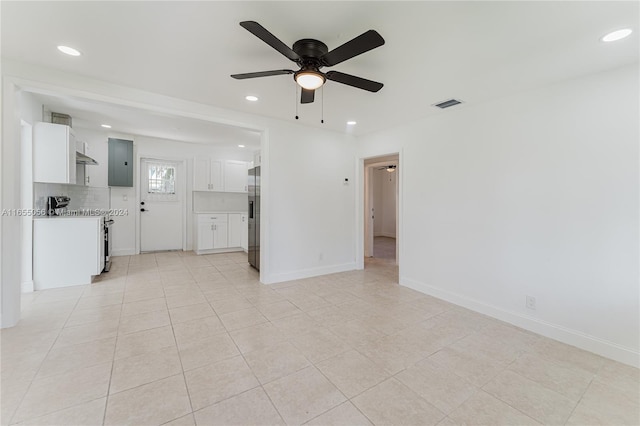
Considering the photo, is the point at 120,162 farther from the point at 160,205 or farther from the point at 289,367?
the point at 289,367

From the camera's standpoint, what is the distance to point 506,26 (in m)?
1.83

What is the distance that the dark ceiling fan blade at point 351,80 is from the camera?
6.75 feet

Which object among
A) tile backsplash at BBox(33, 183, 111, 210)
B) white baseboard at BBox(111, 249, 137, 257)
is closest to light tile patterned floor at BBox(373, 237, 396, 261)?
white baseboard at BBox(111, 249, 137, 257)

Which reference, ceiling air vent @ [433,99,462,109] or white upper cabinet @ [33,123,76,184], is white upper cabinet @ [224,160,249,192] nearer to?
white upper cabinet @ [33,123,76,184]

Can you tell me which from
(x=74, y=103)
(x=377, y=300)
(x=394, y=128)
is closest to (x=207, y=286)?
(x=377, y=300)

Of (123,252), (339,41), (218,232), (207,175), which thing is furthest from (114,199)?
(339,41)

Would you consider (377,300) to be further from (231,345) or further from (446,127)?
(446,127)

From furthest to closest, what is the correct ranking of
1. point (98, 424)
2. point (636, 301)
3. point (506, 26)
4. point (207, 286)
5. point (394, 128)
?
1. point (394, 128)
2. point (207, 286)
3. point (636, 301)
4. point (506, 26)
5. point (98, 424)

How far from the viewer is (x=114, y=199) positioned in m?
5.70

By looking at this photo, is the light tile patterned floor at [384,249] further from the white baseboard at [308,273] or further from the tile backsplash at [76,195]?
the tile backsplash at [76,195]

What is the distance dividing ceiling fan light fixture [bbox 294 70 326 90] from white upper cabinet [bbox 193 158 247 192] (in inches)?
204

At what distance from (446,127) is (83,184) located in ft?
20.5

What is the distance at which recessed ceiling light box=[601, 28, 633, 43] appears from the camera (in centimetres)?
183

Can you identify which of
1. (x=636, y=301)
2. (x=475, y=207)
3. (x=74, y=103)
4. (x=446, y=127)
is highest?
(x=74, y=103)
